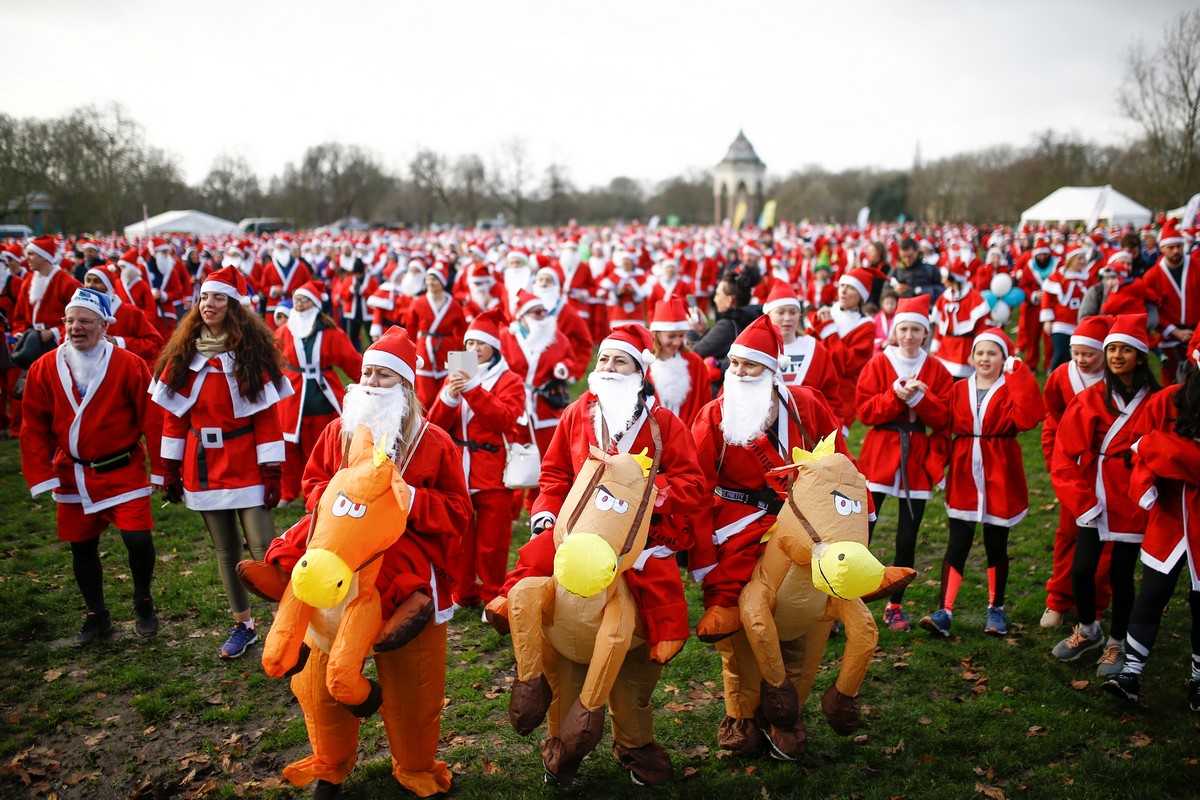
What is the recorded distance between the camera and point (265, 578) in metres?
3.17

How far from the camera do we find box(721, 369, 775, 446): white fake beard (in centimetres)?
369

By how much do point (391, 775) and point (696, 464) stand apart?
7.19ft

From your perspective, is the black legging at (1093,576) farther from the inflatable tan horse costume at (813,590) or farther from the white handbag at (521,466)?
the white handbag at (521,466)

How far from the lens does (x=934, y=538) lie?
23.1ft

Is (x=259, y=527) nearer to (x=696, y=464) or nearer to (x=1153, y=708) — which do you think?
(x=696, y=464)

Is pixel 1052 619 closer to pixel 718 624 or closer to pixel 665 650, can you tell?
pixel 718 624

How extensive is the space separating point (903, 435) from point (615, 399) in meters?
2.65

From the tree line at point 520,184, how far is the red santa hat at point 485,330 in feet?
109

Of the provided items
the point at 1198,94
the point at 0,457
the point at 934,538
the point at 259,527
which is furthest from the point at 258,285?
the point at 1198,94

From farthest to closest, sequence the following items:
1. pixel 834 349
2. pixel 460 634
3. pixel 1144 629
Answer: pixel 834 349 < pixel 460 634 < pixel 1144 629

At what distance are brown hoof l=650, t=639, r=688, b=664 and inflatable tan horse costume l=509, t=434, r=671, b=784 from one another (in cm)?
12

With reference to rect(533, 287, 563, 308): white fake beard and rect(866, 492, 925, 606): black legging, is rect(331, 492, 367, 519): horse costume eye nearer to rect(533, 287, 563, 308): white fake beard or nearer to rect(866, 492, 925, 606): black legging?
rect(866, 492, 925, 606): black legging

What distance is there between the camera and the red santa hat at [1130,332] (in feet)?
14.5

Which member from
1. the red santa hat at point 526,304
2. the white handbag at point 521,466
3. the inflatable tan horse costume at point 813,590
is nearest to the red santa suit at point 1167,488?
the inflatable tan horse costume at point 813,590
